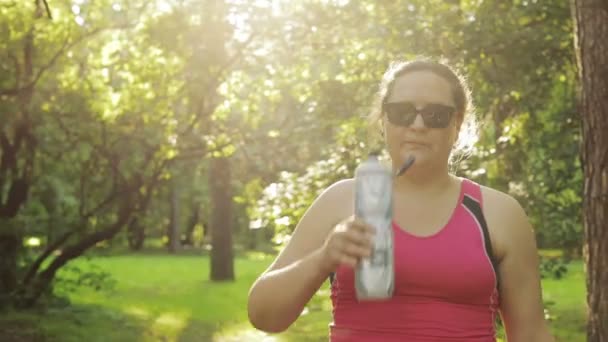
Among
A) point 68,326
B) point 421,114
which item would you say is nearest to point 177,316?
point 68,326

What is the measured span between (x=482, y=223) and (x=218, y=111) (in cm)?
1452

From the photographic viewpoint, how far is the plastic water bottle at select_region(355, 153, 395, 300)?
2391 millimetres

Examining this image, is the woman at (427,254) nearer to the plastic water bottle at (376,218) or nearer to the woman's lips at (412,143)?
the woman's lips at (412,143)

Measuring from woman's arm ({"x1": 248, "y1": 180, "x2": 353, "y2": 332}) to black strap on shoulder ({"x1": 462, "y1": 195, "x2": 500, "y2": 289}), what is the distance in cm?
34

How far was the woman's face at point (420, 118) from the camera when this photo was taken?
9.33ft

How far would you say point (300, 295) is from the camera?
2705mm

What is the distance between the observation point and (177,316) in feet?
58.9

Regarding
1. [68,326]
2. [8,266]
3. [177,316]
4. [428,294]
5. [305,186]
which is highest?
[305,186]

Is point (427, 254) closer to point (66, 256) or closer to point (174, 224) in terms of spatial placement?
point (66, 256)

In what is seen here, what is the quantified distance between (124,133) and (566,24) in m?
7.20

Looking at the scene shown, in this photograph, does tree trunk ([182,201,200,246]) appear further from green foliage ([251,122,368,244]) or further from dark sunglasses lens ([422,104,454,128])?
dark sunglasses lens ([422,104,454,128])

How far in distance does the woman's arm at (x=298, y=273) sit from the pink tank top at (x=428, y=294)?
11 cm

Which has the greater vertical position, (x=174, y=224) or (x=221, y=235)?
(x=174, y=224)

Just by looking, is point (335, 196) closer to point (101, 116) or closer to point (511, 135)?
point (511, 135)
